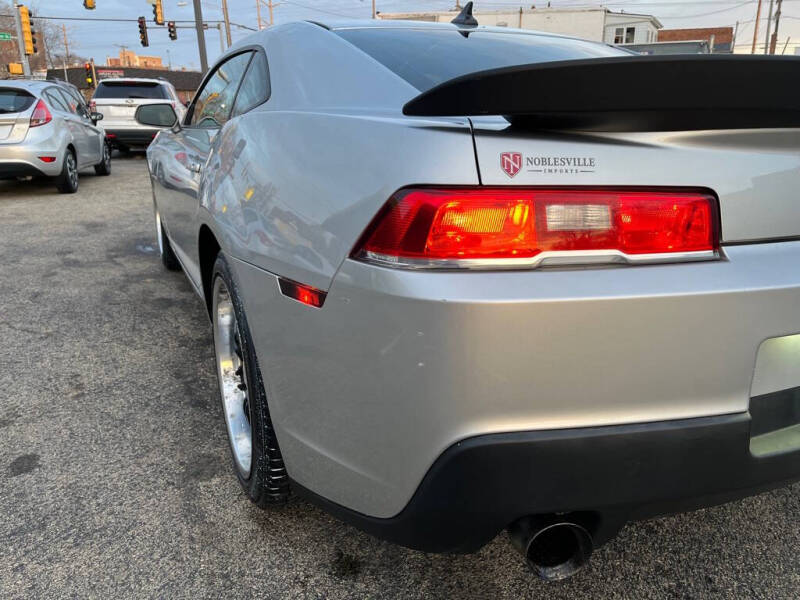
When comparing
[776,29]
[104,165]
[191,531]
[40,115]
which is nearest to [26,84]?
[40,115]

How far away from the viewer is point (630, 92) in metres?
1.16

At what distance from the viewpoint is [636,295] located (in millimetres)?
1189

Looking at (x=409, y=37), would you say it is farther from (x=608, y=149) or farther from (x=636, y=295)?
(x=636, y=295)

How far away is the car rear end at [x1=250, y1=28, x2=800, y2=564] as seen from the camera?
1.19 meters

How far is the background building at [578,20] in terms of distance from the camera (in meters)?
41.2

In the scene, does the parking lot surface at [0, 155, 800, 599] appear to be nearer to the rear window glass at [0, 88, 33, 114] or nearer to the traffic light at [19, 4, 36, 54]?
the rear window glass at [0, 88, 33, 114]

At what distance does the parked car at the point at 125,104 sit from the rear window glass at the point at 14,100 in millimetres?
4507

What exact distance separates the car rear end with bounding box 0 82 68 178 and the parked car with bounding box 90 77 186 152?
448 cm

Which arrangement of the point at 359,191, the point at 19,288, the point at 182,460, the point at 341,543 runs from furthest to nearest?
1. the point at 19,288
2. the point at 182,460
3. the point at 341,543
4. the point at 359,191

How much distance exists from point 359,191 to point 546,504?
757 mm

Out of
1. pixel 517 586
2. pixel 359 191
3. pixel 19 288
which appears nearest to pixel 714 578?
pixel 517 586

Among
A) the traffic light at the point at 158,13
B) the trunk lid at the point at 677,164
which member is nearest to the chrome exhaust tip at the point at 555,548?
the trunk lid at the point at 677,164

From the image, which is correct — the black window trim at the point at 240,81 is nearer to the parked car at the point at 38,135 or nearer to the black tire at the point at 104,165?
the parked car at the point at 38,135

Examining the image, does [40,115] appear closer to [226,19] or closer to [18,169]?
[18,169]
